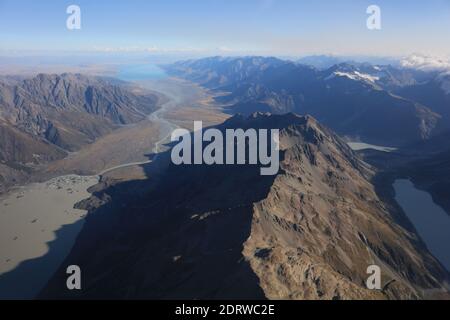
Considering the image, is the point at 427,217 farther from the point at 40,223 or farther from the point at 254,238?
the point at 40,223

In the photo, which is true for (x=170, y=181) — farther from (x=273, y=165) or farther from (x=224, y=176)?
(x=273, y=165)

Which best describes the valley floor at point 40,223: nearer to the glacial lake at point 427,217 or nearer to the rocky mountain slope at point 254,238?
the rocky mountain slope at point 254,238

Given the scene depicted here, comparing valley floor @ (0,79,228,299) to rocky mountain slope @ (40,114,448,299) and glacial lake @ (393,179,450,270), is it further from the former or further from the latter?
glacial lake @ (393,179,450,270)

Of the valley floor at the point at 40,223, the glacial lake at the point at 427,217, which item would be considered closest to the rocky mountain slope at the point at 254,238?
the glacial lake at the point at 427,217

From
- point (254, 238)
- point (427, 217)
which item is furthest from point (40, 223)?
point (427, 217)

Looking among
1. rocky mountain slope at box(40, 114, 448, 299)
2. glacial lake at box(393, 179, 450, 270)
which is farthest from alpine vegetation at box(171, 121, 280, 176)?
glacial lake at box(393, 179, 450, 270)
